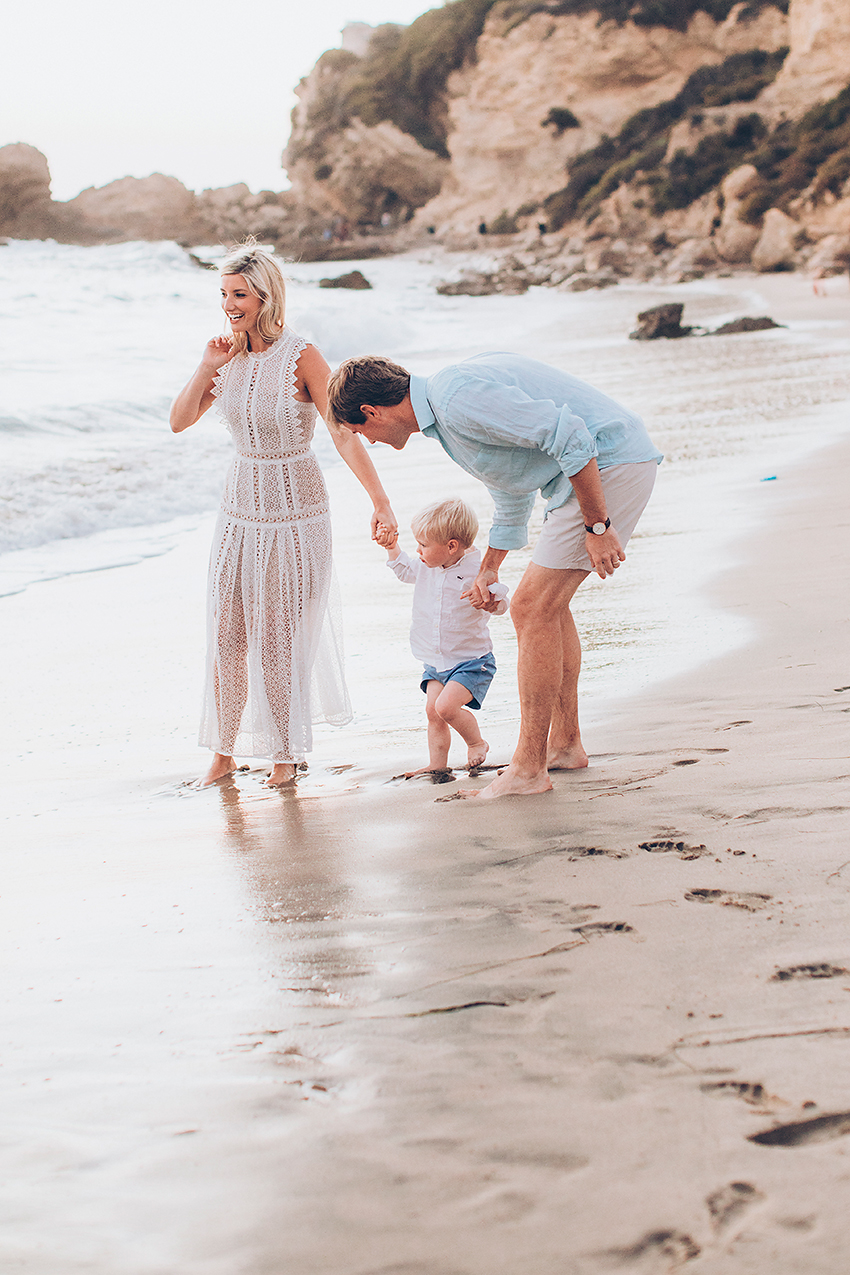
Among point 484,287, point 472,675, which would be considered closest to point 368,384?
point 472,675

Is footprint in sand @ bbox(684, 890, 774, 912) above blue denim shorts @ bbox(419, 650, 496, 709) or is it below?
below

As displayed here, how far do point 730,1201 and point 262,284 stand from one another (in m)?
2.93

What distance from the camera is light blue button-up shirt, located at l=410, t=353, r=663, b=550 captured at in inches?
111

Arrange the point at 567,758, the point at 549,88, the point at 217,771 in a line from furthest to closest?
the point at 549,88 < the point at 217,771 < the point at 567,758

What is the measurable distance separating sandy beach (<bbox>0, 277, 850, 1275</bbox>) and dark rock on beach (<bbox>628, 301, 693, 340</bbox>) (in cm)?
1409

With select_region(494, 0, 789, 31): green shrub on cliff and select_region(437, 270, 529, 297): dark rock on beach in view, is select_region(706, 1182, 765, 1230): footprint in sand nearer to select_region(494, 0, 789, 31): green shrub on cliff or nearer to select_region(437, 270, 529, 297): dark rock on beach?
select_region(437, 270, 529, 297): dark rock on beach

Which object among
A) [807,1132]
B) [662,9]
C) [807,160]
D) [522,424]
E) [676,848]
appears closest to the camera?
[807,1132]

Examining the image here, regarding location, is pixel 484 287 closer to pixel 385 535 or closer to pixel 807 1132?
pixel 385 535

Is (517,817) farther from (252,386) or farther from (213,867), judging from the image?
(252,386)

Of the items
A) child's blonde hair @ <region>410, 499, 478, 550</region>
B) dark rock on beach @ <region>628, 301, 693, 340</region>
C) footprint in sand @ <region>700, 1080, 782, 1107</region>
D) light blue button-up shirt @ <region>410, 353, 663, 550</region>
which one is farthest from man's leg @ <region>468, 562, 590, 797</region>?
dark rock on beach @ <region>628, 301, 693, 340</region>

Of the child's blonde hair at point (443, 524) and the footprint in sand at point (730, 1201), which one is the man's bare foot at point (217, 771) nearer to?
the child's blonde hair at point (443, 524)

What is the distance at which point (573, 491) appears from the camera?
3.03 m

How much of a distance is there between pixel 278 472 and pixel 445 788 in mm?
1186

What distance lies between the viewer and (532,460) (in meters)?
3.03
